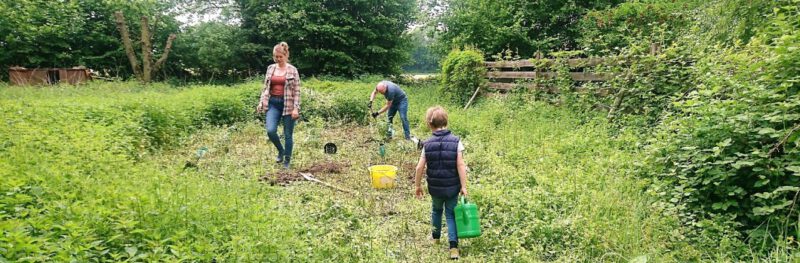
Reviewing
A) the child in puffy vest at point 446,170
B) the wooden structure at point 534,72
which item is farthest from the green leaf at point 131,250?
the wooden structure at point 534,72

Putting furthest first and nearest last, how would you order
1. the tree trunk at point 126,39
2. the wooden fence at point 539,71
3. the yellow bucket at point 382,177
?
the tree trunk at point 126,39 → the wooden fence at point 539,71 → the yellow bucket at point 382,177

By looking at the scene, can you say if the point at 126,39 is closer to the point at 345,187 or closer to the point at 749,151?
the point at 345,187

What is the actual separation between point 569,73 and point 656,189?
5549mm

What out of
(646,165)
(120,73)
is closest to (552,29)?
(646,165)

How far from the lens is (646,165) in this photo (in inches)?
190

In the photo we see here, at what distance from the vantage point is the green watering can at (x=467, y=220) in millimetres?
3693

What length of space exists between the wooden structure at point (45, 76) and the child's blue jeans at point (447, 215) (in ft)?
48.8

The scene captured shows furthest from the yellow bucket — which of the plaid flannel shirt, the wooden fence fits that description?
the wooden fence

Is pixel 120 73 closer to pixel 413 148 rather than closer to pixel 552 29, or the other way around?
pixel 413 148

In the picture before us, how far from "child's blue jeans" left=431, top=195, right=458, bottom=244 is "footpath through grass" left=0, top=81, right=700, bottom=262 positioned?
155 mm

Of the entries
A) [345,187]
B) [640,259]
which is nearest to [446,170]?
[640,259]

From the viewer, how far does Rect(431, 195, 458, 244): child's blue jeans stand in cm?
376

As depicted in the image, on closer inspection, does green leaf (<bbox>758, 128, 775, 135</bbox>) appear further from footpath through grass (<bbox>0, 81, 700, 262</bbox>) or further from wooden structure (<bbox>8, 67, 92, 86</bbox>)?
wooden structure (<bbox>8, 67, 92, 86</bbox>)

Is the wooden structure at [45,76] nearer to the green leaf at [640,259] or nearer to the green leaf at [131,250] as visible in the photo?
the green leaf at [131,250]
